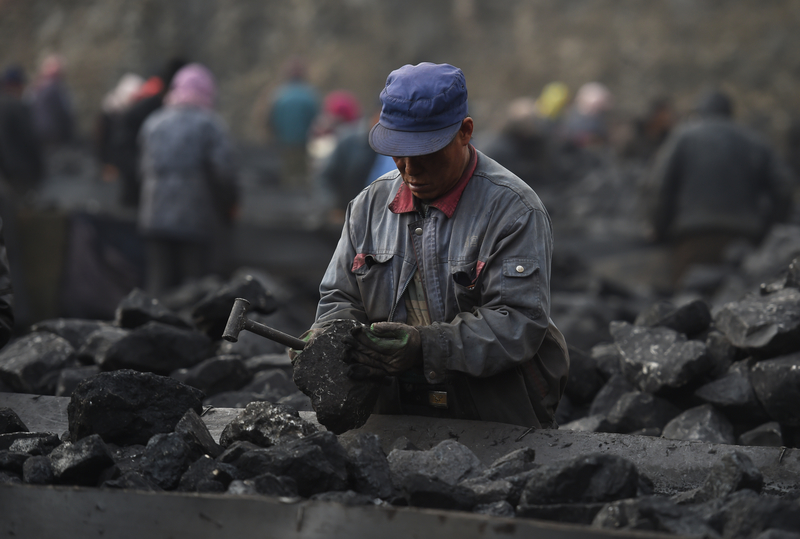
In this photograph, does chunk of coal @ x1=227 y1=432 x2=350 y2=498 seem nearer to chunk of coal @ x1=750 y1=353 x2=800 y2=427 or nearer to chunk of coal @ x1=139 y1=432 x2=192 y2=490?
chunk of coal @ x1=139 y1=432 x2=192 y2=490

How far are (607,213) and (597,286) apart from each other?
21.8 feet

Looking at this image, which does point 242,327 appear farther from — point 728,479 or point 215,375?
point 728,479

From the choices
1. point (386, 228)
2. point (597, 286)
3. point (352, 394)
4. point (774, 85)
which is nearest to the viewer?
point (352, 394)

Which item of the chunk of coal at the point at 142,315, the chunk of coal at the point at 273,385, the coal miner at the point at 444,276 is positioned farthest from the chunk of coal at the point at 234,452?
the chunk of coal at the point at 142,315

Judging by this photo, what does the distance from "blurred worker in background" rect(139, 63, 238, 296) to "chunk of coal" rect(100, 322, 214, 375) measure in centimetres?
365

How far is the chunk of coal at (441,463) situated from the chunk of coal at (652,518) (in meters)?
0.54

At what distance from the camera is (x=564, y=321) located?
7.51 metres

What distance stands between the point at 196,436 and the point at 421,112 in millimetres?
1329

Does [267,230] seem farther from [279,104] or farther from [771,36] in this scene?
[771,36]

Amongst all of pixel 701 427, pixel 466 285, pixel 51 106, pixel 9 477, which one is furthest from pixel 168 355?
pixel 51 106

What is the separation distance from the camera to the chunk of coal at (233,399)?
442cm

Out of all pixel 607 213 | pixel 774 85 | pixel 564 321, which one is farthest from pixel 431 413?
pixel 774 85

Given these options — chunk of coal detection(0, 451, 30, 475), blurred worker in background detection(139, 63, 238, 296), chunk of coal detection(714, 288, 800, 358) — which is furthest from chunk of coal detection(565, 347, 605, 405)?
blurred worker in background detection(139, 63, 238, 296)

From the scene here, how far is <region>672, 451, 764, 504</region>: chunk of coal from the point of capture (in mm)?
2898
